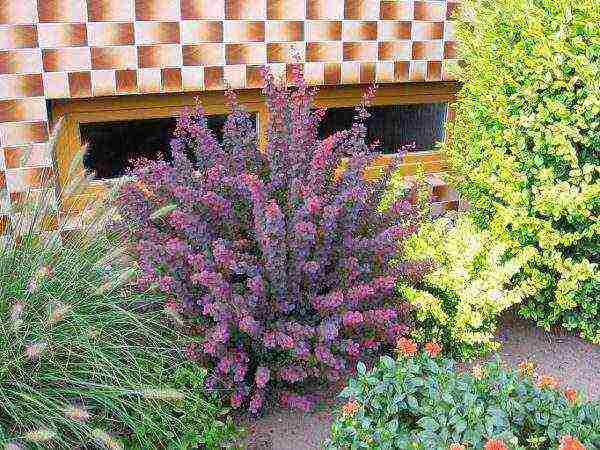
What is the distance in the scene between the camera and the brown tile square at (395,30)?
160 inches

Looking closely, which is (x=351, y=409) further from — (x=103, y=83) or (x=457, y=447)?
(x=103, y=83)

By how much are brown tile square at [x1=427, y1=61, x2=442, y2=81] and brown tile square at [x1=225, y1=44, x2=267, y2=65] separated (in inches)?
41.6

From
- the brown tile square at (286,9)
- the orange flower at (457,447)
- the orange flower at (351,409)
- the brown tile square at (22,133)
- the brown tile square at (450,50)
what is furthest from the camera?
the brown tile square at (450,50)

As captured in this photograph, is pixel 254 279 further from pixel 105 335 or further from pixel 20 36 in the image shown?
pixel 20 36

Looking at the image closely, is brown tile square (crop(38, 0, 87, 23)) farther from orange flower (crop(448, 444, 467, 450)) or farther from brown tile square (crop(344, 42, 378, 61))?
orange flower (crop(448, 444, 467, 450))

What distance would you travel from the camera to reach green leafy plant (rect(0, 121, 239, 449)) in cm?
235

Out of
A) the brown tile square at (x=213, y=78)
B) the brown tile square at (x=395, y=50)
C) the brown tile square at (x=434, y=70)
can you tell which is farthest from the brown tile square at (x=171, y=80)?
the brown tile square at (x=434, y=70)

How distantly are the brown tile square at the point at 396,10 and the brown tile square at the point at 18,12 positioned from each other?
6.21ft

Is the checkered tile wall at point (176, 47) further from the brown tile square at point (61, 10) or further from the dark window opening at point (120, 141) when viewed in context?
the dark window opening at point (120, 141)

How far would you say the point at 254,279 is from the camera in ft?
8.45

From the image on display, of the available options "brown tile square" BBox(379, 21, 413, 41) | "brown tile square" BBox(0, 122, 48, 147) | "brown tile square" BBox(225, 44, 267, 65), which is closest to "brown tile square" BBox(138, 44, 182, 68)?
"brown tile square" BBox(225, 44, 267, 65)

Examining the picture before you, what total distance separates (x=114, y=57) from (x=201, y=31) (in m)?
0.48

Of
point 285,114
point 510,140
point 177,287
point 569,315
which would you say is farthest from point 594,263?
point 177,287

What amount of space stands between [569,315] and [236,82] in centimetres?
216
